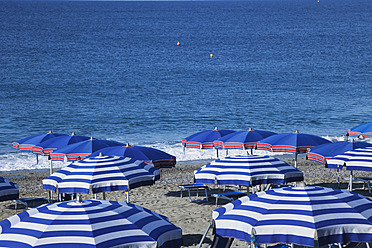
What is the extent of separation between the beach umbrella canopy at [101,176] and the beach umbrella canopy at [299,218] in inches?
141

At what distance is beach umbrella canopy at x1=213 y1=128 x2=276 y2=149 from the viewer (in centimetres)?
1596

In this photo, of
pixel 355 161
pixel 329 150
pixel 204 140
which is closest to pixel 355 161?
pixel 355 161

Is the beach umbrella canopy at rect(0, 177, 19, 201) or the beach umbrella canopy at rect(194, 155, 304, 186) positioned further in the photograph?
the beach umbrella canopy at rect(194, 155, 304, 186)

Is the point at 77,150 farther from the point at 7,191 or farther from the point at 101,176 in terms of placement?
the point at 101,176

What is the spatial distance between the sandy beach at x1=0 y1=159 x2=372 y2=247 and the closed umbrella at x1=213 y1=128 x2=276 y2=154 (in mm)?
1365

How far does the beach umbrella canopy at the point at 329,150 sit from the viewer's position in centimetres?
1349

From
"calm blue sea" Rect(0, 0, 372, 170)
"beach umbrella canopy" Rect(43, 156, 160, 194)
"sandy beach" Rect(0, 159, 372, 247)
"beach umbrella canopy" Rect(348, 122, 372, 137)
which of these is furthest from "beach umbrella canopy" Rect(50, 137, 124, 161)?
"calm blue sea" Rect(0, 0, 372, 170)

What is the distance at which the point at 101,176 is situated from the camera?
34.7 feet

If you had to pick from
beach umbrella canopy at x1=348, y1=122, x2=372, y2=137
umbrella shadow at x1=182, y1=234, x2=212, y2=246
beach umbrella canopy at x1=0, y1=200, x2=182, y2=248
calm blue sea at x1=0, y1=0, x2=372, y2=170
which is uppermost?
calm blue sea at x1=0, y1=0, x2=372, y2=170

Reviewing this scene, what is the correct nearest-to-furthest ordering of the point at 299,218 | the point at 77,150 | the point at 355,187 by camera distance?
→ the point at 299,218
the point at 77,150
the point at 355,187

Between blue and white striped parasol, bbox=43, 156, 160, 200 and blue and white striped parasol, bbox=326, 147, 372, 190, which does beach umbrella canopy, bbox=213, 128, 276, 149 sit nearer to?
blue and white striped parasol, bbox=326, 147, 372, 190

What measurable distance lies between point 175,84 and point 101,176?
4164 cm

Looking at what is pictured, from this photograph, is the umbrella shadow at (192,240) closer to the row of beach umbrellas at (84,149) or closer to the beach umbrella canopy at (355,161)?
the row of beach umbrellas at (84,149)

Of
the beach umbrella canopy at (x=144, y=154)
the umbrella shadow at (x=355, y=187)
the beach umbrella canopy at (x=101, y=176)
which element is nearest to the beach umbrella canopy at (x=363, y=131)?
the umbrella shadow at (x=355, y=187)
